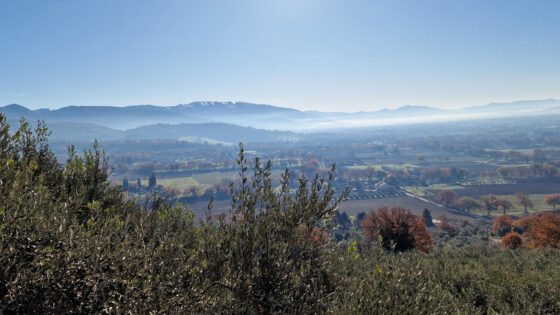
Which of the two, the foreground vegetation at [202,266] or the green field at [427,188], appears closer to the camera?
the foreground vegetation at [202,266]

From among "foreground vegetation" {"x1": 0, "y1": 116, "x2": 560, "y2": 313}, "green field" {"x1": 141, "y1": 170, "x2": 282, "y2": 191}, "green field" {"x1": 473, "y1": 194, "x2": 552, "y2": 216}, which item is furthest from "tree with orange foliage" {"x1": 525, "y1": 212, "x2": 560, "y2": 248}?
"green field" {"x1": 141, "y1": 170, "x2": 282, "y2": 191}

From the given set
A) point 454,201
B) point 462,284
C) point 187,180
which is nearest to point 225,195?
point 187,180

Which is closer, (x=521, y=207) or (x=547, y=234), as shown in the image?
(x=547, y=234)

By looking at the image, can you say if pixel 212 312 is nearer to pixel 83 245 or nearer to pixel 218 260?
pixel 218 260

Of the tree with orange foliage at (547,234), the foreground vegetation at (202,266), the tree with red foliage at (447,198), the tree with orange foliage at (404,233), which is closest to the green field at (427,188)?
the tree with red foliage at (447,198)

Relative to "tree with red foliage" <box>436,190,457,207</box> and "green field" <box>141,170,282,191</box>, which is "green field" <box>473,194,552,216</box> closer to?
"tree with red foliage" <box>436,190,457,207</box>

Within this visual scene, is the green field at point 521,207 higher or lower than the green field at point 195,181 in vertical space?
lower

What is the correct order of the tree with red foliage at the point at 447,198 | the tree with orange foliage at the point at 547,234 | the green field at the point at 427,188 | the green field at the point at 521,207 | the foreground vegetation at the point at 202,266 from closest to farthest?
the foreground vegetation at the point at 202,266
the tree with orange foliage at the point at 547,234
the green field at the point at 521,207
the tree with red foliage at the point at 447,198
the green field at the point at 427,188

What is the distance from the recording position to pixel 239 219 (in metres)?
5.68

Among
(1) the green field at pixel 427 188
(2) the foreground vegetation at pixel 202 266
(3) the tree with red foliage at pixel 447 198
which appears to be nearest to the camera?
(2) the foreground vegetation at pixel 202 266

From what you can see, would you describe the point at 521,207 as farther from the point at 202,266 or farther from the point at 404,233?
the point at 202,266

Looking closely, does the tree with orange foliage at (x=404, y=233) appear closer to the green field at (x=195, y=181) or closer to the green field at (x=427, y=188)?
the green field at (x=427, y=188)

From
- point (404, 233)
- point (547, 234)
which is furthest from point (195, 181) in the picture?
point (547, 234)

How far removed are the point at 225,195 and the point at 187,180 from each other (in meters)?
37.1
